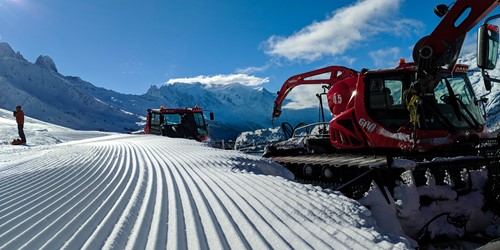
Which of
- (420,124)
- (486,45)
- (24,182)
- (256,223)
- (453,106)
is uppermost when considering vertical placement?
(486,45)

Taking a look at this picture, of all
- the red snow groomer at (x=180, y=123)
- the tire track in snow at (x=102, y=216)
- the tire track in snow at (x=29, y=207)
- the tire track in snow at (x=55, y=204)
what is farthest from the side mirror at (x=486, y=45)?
the red snow groomer at (x=180, y=123)

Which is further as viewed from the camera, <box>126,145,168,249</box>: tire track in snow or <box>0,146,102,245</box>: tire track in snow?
<box>0,146,102,245</box>: tire track in snow

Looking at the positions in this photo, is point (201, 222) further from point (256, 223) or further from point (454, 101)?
point (454, 101)

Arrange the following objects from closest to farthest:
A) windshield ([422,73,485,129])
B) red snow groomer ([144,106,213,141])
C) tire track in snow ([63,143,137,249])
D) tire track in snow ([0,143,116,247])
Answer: tire track in snow ([63,143,137,249]) < tire track in snow ([0,143,116,247]) < windshield ([422,73,485,129]) < red snow groomer ([144,106,213,141])

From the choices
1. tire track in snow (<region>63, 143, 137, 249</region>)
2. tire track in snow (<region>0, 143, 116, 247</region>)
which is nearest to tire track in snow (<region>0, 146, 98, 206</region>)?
tire track in snow (<region>0, 143, 116, 247</region>)

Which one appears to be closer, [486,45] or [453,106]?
[486,45]

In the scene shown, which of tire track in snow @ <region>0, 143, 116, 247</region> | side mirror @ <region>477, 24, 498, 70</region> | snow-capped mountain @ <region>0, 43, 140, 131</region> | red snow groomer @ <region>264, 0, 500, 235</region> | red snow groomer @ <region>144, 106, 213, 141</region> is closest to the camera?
tire track in snow @ <region>0, 143, 116, 247</region>

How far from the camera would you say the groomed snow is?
2.74 m

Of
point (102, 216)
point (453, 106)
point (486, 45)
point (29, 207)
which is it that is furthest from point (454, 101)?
point (29, 207)

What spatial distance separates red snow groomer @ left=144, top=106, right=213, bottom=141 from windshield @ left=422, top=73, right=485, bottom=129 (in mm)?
13091

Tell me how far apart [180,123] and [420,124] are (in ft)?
47.5

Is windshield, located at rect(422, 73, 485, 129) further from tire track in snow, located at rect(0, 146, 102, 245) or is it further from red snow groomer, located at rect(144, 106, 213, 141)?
red snow groomer, located at rect(144, 106, 213, 141)

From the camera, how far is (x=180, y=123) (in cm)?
1961

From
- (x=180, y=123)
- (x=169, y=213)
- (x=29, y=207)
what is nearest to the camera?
(x=169, y=213)
